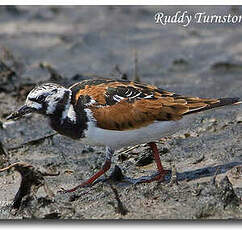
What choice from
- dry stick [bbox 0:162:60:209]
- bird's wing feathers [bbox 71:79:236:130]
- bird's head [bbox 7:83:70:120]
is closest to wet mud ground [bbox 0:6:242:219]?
dry stick [bbox 0:162:60:209]

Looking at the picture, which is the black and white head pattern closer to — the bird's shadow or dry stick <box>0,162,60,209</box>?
dry stick <box>0,162,60,209</box>

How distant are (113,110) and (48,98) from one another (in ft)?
2.01

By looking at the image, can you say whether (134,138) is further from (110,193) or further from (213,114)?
(213,114)

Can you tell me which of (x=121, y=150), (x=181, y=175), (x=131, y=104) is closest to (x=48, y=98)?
(x=131, y=104)

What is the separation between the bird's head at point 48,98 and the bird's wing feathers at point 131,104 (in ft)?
0.36

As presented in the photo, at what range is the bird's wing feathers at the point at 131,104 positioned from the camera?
554 centimetres

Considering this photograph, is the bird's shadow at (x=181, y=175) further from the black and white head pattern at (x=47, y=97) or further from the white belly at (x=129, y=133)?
the black and white head pattern at (x=47, y=97)

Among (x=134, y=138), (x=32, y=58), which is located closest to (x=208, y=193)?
(x=134, y=138)

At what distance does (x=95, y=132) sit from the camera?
557cm

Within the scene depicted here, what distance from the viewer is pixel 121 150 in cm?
667

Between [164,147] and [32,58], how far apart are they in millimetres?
4419

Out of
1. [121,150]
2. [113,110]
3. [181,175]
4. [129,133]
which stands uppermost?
[113,110]

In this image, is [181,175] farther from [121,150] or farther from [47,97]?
[47,97]

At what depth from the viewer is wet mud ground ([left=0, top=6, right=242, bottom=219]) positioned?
17.8 feet
